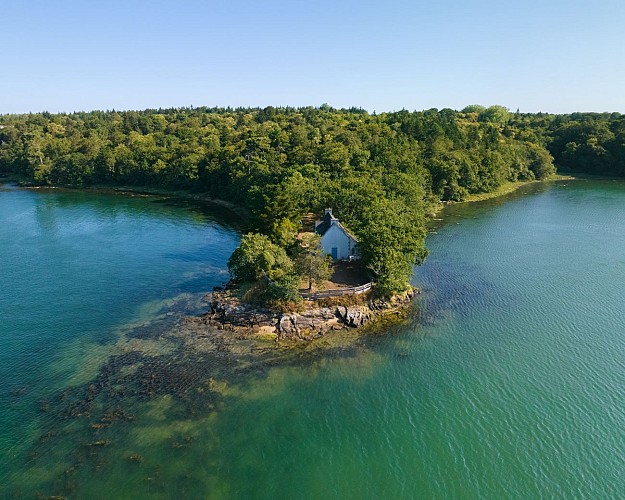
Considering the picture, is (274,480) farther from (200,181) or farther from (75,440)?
(200,181)

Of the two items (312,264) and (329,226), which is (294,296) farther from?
(329,226)

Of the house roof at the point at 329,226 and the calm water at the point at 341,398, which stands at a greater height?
the house roof at the point at 329,226

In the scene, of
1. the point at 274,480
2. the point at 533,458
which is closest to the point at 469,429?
the point at 533,458

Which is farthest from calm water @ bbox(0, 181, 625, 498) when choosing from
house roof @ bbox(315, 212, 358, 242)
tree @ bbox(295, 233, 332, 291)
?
house roof @ bbox(315, 212, 358, 242)

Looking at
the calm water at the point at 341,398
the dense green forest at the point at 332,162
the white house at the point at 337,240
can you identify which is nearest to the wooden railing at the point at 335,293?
the dense green forest at the point at 332,162

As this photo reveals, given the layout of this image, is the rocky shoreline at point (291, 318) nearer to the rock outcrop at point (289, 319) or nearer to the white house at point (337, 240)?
the rock outcrop at point (289, 319)

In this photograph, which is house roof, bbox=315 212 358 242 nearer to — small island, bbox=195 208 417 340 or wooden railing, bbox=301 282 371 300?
small island, bbox=195 208 417 340

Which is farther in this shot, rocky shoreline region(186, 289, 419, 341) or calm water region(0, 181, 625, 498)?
rocky shoreline region(186, 289, 419, 341)
